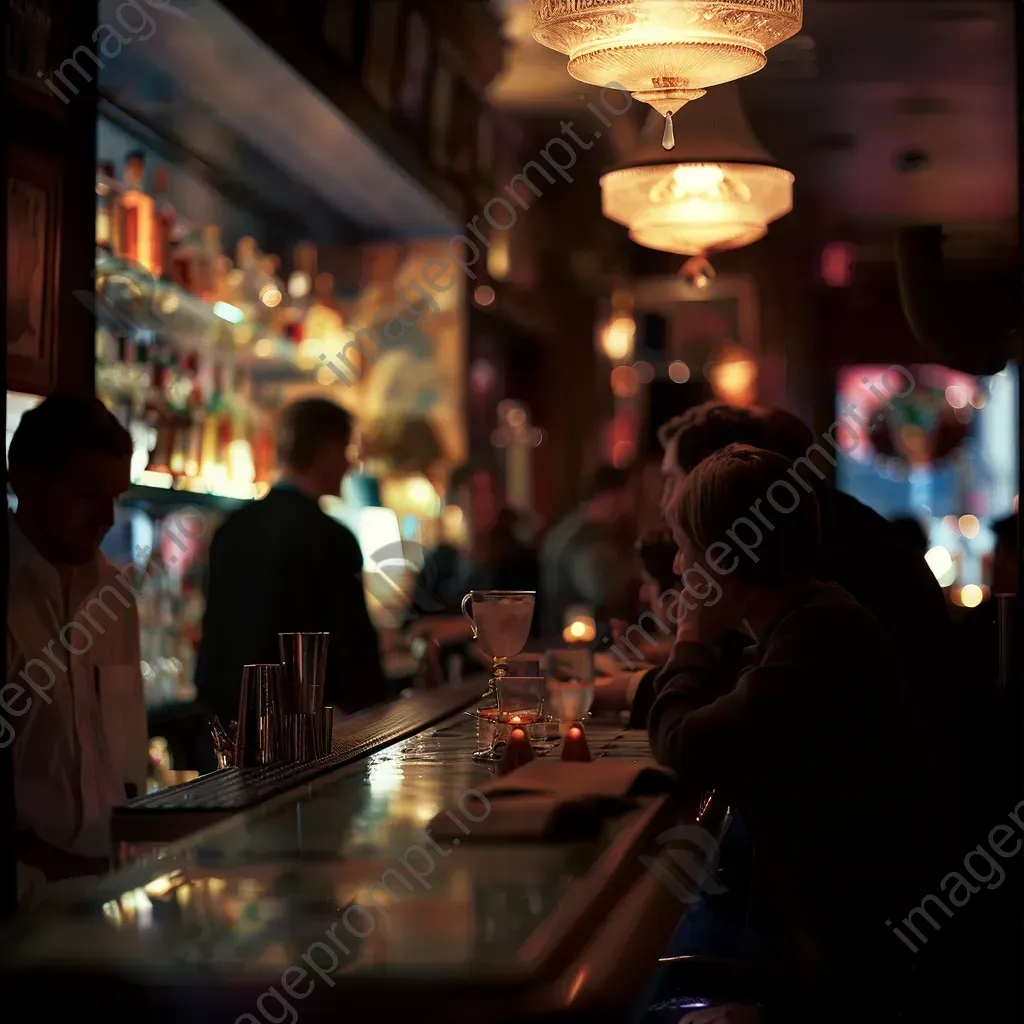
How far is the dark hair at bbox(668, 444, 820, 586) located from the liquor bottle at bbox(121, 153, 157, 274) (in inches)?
113

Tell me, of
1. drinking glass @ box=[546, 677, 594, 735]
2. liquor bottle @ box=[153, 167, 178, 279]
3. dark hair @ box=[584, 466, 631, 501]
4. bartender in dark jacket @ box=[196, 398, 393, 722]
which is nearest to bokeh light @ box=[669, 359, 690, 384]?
dark hair @ box=[584, 466, 631, 501]

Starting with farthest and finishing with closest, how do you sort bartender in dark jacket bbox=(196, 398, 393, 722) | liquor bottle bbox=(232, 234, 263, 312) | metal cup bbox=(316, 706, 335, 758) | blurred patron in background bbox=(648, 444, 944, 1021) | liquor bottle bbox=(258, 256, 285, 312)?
1. liquor bottle bbox=(258, 256, 285, 312)
2. liquor bottle bbox=(232, 234, 263, 312)
3. bartender in dark jacket bbox=(196, 398, 393, 722)
4. metal cup bbox=(316, 706, 335, 758)
5. blurred patron in background bbox=(648, 444, 944, 1021)

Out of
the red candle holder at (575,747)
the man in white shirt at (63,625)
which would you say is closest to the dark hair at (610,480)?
the man in white shirt at (63,625)

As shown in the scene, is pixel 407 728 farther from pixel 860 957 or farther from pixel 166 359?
pixel 166 359

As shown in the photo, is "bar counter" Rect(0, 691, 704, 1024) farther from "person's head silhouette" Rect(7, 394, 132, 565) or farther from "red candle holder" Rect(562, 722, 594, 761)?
"person's head silhouette" Rect(7, 394, 132, 565)

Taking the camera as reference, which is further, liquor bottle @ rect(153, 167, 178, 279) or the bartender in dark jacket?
liquor bottle @ rect(153, 167, 178, 279)

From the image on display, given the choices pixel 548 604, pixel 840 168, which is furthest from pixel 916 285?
pixel 840 168

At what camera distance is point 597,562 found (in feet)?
21.4

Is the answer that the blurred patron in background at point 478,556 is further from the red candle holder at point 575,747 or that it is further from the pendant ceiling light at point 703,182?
the red candle holder at point 575,747

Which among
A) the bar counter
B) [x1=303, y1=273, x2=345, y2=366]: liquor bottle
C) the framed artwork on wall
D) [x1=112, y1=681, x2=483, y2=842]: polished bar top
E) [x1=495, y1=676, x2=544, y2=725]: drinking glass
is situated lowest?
the bar counter

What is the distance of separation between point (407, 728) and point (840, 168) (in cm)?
833

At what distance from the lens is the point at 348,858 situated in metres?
1.59

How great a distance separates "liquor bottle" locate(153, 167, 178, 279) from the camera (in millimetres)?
4844

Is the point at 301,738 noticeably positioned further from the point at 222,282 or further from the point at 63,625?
the point at 222,282
